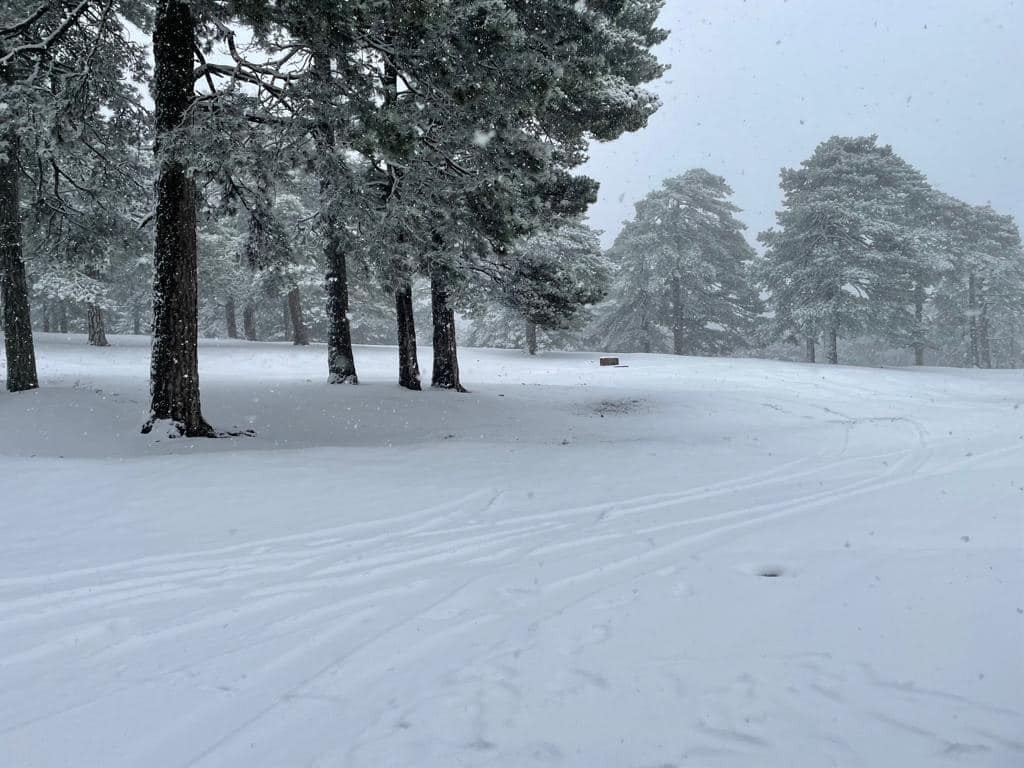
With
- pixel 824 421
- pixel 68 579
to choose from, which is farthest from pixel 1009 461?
pixel 68 579

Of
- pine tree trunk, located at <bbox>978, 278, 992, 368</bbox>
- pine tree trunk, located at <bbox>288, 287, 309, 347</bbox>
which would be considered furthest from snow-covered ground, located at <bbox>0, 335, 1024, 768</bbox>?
pine tree trunk, located at <bbox>978, 278, 992, 368</bbox>

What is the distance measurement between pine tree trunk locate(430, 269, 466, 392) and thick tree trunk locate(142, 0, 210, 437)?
6.14m

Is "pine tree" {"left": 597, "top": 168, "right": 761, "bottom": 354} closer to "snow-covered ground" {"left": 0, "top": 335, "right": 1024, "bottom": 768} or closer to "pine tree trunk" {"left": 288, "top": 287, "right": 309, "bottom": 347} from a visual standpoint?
"pine tree trunk" {"left": 288, "top": 287, "right": 309, "bottom": 347}

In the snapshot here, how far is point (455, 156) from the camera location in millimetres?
10008

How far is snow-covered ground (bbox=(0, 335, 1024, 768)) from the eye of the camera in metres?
2.42

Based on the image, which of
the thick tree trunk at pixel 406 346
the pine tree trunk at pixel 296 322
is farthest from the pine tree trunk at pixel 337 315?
the pine tree trunk at pixel 296 322

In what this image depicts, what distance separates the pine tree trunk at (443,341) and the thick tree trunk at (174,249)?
20.2 feet

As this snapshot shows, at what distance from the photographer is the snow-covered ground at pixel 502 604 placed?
242 centimetres

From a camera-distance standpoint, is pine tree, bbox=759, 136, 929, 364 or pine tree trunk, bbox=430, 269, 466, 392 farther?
pine tree, bbox=759, 136, 929, 364

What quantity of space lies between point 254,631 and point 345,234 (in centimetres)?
959

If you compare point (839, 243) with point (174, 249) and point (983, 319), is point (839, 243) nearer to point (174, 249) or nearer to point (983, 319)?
point (983, 319)

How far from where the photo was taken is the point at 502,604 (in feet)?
12.3

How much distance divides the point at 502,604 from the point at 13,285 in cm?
1272

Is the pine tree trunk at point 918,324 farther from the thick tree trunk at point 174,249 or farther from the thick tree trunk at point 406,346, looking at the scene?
the thick tree trunk at point 174,249
